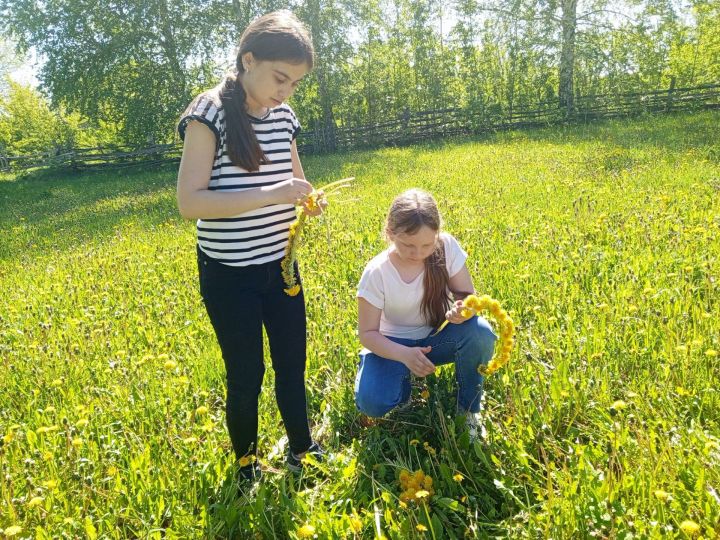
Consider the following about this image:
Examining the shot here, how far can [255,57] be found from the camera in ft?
6.17

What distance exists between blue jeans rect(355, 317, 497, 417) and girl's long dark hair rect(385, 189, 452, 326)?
126 millimetres

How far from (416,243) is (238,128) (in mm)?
934

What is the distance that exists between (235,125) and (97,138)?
3377cm

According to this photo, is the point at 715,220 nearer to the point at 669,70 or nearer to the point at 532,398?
the point at 532,398

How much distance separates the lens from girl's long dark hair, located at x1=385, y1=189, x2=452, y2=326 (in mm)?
2324

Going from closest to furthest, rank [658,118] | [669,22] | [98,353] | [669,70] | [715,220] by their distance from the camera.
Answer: [98,353] < [715,220] < [658,118] < [669,22] < [669,70]

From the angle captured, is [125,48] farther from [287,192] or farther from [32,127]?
[287,192]

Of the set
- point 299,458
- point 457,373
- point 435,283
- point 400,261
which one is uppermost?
point 400,261

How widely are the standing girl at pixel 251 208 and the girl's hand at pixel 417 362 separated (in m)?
0.48

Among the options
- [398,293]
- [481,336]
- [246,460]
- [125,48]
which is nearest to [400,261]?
[398,293]

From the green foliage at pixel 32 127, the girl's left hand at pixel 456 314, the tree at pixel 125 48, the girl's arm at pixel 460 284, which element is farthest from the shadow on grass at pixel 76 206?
the green foliage at pixel 32 127

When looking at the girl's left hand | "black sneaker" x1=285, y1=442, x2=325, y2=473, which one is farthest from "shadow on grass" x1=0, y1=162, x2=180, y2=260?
the girl's left hand

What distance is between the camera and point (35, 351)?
3.52m

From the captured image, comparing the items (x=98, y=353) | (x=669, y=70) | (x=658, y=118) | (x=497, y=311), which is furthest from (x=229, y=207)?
(x=669, y=70)
